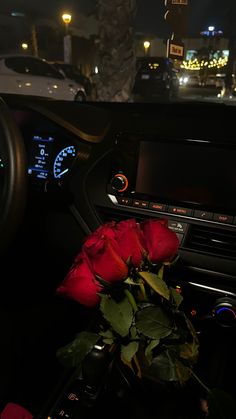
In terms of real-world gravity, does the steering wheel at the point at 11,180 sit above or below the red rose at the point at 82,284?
above

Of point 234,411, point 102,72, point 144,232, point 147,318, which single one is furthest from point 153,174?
point 102,72

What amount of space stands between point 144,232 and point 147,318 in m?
0.18

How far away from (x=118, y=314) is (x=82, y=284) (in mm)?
98

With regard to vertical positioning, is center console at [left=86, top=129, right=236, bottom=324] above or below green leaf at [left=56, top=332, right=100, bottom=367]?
above

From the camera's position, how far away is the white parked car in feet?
30.3

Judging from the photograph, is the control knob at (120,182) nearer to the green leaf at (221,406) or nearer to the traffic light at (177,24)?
the green leaf at (221,406)

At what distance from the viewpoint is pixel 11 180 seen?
4.05 feet

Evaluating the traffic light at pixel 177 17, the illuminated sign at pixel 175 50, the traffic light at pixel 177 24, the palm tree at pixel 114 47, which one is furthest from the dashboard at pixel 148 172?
the palm tree at pixel 114 47

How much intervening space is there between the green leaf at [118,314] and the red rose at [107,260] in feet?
0.22

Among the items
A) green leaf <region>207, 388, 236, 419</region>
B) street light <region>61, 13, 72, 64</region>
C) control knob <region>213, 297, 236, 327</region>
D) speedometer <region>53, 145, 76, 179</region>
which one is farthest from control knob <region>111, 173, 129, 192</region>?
street light <region>61, 13, 72, 64</region>

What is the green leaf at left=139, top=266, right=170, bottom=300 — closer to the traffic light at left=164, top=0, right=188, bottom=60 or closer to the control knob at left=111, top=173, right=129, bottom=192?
the control knob at left=111, top=173, right=129, bottom=192

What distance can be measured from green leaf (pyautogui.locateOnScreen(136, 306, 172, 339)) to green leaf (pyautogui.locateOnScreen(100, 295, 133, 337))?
21 mm

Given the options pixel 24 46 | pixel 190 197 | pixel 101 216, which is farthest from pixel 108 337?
pixel 24 46

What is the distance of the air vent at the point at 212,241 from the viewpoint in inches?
55.4
